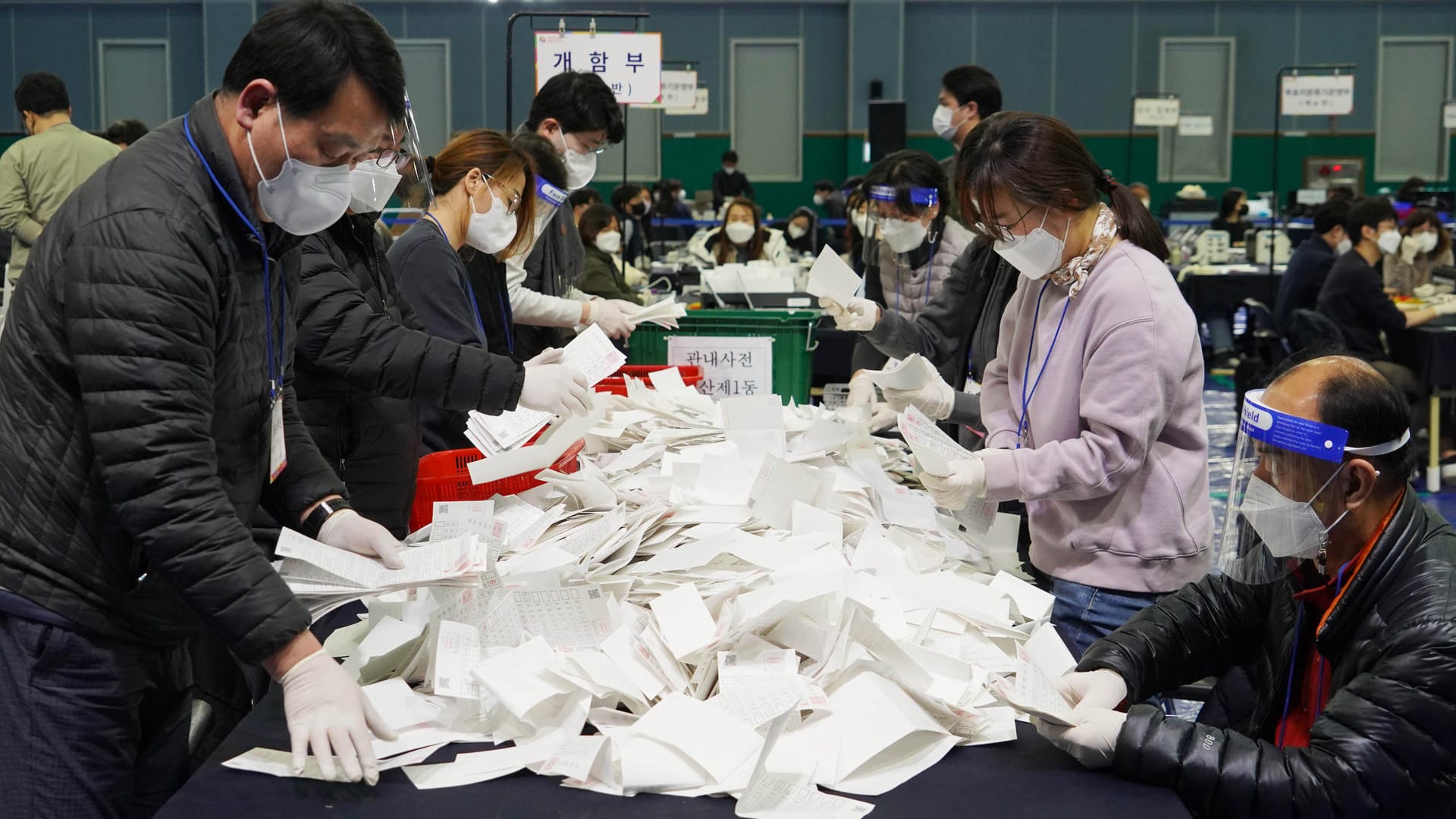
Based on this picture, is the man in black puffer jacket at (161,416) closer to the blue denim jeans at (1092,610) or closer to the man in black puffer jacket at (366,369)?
the man in black puffer jacket at (366,369)

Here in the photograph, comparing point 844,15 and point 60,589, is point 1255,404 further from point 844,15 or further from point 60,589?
point 844,15

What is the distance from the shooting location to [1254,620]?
1.88m

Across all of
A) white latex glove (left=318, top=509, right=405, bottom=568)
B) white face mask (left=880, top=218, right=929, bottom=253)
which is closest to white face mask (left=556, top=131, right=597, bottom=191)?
white face mask (left=880, top=218, right=929, bottom=253)

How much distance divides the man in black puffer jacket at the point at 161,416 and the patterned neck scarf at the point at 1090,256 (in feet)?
3.76

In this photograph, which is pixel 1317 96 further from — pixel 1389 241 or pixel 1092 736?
pixel 1092 736

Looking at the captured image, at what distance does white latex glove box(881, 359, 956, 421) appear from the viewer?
2.88 metres

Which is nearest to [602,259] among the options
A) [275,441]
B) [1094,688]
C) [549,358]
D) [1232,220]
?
[549,358]

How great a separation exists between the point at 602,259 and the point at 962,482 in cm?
380

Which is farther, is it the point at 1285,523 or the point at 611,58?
the point at 611,58

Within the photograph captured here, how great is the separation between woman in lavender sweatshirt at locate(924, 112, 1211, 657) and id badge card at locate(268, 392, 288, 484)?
3.38 feet

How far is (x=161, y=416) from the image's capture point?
136 centimetres

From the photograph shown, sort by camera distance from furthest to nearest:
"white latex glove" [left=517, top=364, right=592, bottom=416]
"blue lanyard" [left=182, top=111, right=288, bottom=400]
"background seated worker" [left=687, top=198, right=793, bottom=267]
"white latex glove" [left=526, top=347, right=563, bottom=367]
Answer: "background seated worker" [left=687, top=198, right=793, bottom=267]
"white latex glove" [left=526, top=347, right=563, bottom=367]
"white latex glove" [left=517, top=364, right=592, bottom=416]
"blue lanyard" [left=182, top=111, right=288, bottom=400]

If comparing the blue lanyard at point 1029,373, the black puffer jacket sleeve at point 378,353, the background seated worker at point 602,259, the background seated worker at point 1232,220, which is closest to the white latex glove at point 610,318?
the background seated worker at point 602,259

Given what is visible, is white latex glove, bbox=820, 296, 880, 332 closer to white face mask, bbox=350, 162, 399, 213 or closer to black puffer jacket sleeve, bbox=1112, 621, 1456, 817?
white face mask, bbox=350, 162, 399, 213
